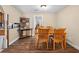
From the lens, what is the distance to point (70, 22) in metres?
2.97

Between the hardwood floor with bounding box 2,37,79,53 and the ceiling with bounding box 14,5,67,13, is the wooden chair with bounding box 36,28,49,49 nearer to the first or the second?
the hardwood floor with bounding box 2,37,79,53

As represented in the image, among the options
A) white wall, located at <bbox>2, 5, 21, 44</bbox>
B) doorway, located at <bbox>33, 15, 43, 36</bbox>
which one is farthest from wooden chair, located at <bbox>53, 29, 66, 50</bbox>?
white wall, located at <bbox>2, 5, 21, 44</bbox>

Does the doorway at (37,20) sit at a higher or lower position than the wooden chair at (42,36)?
higher

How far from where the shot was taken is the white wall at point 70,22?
2900mm

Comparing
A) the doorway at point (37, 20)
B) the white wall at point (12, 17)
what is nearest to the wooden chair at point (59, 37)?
the doorway at point (37, 20)

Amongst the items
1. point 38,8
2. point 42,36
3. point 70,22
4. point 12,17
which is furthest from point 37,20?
point 70,22

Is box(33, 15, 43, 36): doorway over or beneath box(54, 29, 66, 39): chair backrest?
over

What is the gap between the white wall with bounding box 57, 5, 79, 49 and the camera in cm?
290

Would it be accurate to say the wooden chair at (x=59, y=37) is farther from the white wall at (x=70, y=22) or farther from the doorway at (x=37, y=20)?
the doorway at (x=37, y=20)

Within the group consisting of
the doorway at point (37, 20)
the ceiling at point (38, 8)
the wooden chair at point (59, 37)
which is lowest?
the wooden chair at point (59, 37)

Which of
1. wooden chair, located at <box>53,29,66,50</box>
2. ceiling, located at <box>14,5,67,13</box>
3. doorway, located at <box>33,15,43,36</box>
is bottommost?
wooden chair, located at <box>53,29,66,50</box>

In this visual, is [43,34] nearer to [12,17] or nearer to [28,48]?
[28,48]

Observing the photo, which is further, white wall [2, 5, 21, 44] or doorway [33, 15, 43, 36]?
doorway [33, 15, 43, 36]

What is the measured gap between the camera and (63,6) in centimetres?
285
